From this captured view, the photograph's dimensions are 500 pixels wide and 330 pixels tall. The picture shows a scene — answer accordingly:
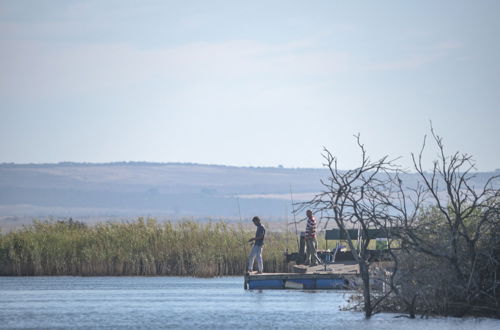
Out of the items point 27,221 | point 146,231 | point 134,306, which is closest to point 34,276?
point 146,231

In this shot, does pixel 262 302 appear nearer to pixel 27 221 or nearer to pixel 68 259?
pixel 68 259

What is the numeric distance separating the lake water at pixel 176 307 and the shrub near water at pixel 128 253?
3.26 ft

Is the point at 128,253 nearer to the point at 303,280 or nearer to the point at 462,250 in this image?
the point at 303,280

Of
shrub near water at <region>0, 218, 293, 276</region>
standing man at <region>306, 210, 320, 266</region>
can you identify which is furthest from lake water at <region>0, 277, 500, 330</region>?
standing man at <region>306, 210, 320, 266</region>

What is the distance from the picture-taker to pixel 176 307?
107 feet

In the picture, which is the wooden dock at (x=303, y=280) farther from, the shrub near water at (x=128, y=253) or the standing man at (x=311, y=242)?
the shrub near water at (x=128, y=253)

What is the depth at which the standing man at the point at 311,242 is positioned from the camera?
3741 centimetres

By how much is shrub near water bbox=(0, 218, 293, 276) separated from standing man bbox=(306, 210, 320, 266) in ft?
13.9

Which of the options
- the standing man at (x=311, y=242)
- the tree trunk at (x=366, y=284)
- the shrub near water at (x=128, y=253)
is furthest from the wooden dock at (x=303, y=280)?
the tree trunk at (x=366, y=284)

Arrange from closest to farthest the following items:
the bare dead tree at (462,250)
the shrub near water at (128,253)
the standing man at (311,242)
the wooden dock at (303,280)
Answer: the bare dead tree at (462,250), the wooden dock at (303,280), the standing man at (311,242), the shrub near water at (128,253)

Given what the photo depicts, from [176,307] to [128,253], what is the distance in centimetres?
1213

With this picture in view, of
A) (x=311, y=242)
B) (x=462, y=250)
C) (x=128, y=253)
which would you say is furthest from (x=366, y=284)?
(x=128, y=253)

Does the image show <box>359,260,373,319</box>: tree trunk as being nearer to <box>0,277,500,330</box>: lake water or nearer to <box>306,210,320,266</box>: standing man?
<box>0,277,500,330</box>: lake water

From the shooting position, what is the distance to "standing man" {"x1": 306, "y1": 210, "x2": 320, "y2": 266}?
37406mm
